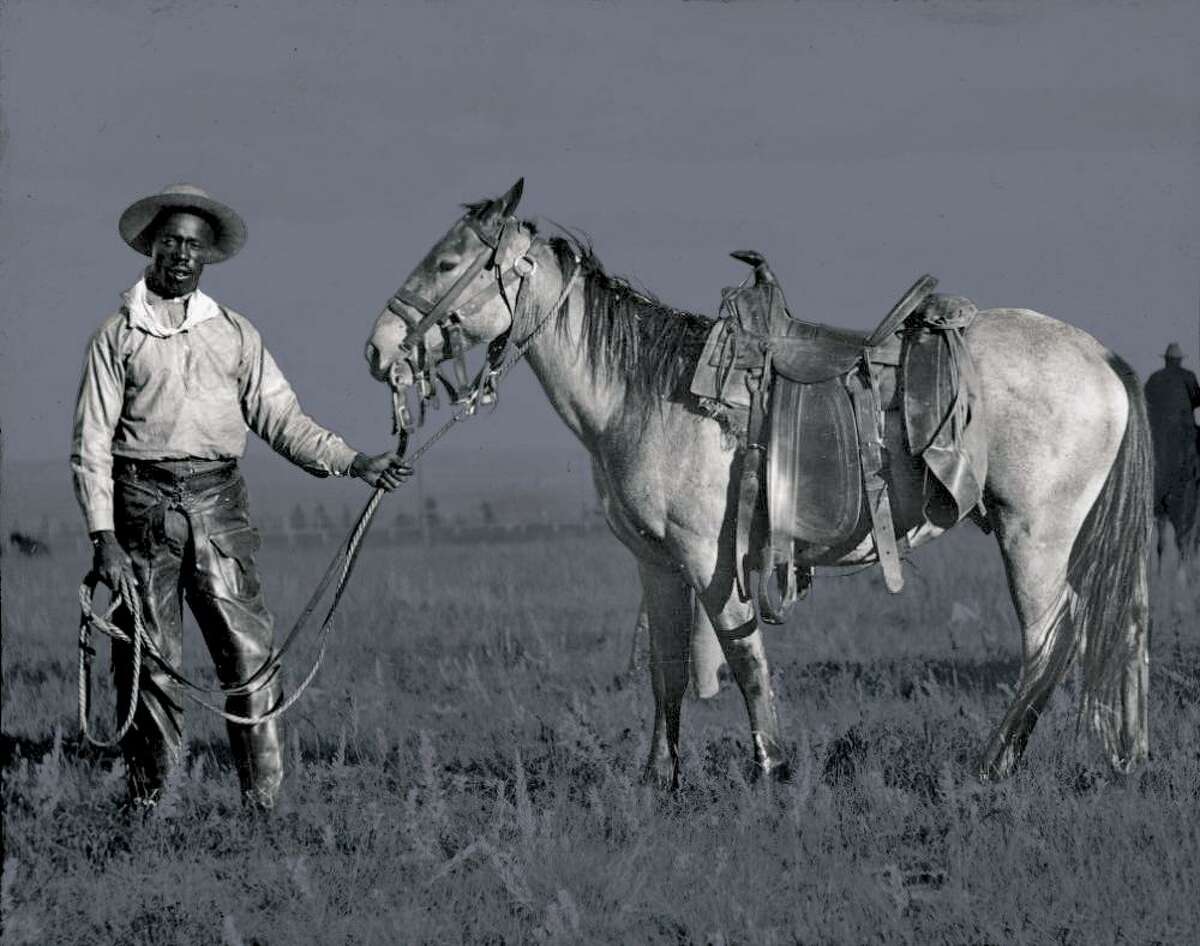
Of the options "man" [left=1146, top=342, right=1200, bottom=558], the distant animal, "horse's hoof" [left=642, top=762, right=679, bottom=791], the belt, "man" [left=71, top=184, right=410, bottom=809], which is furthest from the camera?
the distant animal

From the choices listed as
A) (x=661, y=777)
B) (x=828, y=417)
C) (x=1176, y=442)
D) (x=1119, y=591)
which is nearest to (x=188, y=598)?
(x=661, y=777)

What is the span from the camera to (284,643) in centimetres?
593

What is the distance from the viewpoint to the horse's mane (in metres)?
6.28

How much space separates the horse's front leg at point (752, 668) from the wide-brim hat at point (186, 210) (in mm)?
2454

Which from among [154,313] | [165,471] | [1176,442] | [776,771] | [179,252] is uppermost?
[179,252]

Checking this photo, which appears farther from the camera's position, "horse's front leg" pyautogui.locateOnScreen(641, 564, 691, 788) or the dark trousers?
"horse's front leg" pyautogui.locateOnScreen(641, 564, 691, 788)

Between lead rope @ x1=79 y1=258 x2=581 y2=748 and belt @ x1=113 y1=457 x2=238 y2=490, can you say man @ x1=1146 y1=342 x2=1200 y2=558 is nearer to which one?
lead rope @ x1=79 y1=258 x2=581 y2=748

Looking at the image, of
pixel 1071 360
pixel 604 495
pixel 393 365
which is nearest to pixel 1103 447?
pixel 1071 360

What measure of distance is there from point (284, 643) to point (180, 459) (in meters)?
0.86

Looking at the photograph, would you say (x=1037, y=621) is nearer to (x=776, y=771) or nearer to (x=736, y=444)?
(x=776, y=771)

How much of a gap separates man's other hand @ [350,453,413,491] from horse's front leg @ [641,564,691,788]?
1244mm

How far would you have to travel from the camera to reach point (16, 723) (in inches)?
332

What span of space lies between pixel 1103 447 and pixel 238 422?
369cm

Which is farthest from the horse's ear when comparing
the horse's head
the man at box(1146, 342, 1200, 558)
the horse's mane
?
the man at box(1146, 342, 1200, 558)
